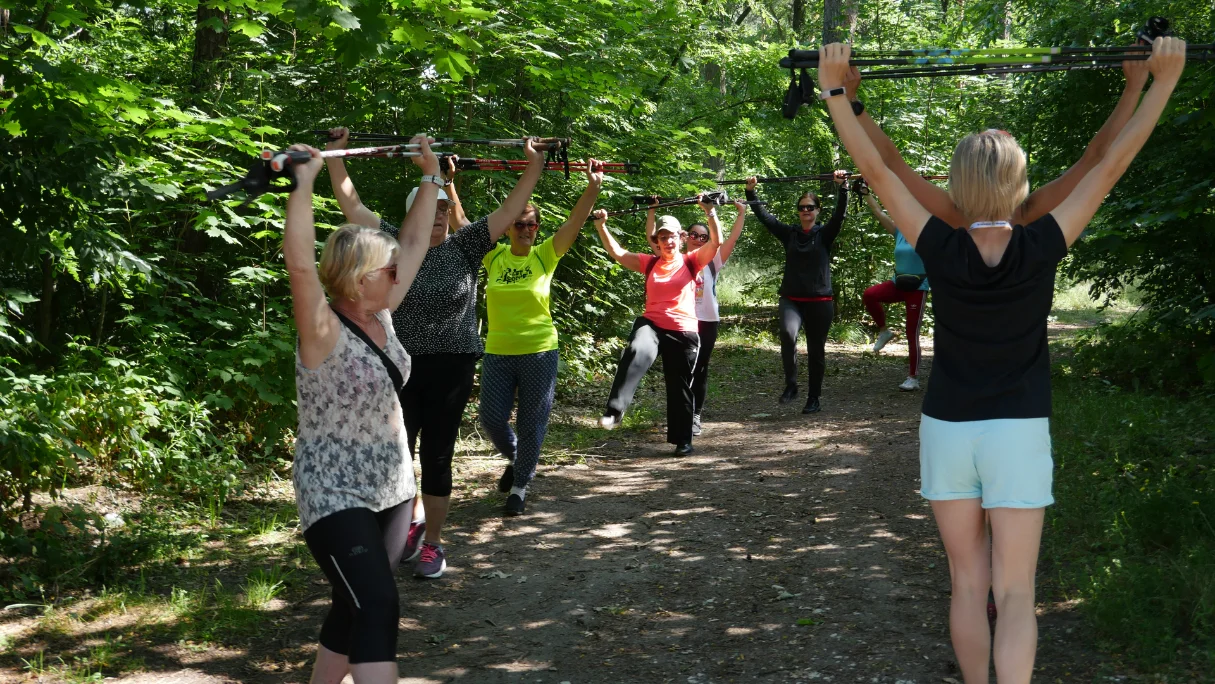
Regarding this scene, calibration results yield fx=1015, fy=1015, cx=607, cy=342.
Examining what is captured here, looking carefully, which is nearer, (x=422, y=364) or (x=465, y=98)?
(x=422, y=364)

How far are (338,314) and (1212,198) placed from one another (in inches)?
197

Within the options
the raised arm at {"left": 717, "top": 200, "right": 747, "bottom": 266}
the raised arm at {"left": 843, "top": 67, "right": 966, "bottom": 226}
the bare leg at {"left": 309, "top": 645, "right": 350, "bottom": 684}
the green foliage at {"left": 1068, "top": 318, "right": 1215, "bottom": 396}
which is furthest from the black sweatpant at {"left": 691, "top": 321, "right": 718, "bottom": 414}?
the bare leg at {"left": 309, "top": 645, "right": 350, "bottom": 684}

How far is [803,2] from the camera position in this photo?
2320cm

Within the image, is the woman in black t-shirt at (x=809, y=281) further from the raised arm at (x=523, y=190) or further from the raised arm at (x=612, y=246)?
the raised arm at (x=523, y=190)

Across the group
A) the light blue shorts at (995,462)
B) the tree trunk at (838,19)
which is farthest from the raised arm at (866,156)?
the tree trunk at (838,19)

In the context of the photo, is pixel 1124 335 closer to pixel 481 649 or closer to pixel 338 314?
pixel 481 649

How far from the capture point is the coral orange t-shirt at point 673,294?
→ 859cm

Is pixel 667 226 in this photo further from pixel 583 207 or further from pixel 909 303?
pixel 909 303

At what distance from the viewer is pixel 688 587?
220 inches

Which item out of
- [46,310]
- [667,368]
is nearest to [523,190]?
[667,368]

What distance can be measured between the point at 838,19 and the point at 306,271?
52.0ft

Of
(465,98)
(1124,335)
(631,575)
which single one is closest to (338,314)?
(631,575)

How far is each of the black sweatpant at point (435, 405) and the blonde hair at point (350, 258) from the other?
2064 millimetres

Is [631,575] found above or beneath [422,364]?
beneath
